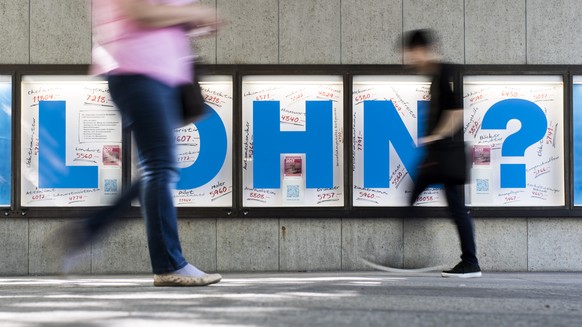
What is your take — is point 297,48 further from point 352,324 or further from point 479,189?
point 352,324

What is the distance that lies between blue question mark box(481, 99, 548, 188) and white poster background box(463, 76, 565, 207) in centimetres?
4

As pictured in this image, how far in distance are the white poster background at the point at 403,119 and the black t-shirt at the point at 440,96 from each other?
2.56 metres

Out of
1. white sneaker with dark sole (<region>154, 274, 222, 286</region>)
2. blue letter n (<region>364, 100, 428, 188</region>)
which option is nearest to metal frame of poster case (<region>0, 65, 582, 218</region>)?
blue letter n (<region>364, 100, 428, 188</region>)

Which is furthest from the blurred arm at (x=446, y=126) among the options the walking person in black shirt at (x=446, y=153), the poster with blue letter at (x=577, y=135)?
the poster with blue letter at (x=577, y=135)

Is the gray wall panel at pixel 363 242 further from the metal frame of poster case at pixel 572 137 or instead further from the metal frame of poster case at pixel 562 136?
the metal frame of poster case at pixel 572 137

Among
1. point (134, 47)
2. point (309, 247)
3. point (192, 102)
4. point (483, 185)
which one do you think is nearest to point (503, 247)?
point (483, 185)

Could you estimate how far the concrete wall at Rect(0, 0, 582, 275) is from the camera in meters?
9.22

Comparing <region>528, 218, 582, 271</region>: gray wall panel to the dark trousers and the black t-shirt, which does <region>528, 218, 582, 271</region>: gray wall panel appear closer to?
the dark trousers

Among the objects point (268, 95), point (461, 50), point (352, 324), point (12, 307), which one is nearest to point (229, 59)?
point (268, 95)

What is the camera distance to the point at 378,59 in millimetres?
9328

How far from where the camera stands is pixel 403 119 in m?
9.38

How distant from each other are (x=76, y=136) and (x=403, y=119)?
3410 millimetres

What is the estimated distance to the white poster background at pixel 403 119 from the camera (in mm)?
9320

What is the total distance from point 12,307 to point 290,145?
566 centimetres
